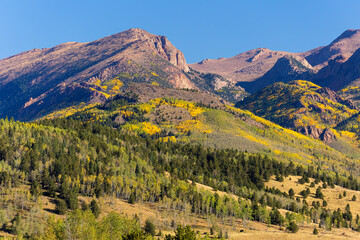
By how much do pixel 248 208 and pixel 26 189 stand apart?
103 metres

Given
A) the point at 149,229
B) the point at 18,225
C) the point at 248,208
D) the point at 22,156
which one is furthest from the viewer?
the point at 22,156

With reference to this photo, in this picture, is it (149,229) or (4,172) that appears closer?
(149,229)

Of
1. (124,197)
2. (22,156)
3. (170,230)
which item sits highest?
(22,156)

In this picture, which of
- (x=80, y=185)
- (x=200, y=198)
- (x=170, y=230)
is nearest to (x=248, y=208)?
(x=200, y=198)

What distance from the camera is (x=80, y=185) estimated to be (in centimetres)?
17875

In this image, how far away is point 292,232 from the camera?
5817 inches

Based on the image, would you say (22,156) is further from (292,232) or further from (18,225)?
(292,232)

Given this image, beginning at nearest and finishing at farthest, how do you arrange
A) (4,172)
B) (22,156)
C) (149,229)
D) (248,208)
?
(149,229) → (4,172) → (248,208) → (22,156)

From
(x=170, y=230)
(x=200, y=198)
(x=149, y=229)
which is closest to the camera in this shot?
(x=149, y=229)

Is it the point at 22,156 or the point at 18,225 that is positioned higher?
the point at 22,156

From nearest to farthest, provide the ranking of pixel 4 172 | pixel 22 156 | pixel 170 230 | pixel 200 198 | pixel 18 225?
pixel 18 225
pixel 170 230
pixel 4 172
pixel 200 198
pixel 22 156

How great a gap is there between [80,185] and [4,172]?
36098mm

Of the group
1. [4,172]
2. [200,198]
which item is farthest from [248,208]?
[4,172]

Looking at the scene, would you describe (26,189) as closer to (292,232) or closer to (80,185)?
(80,185)
